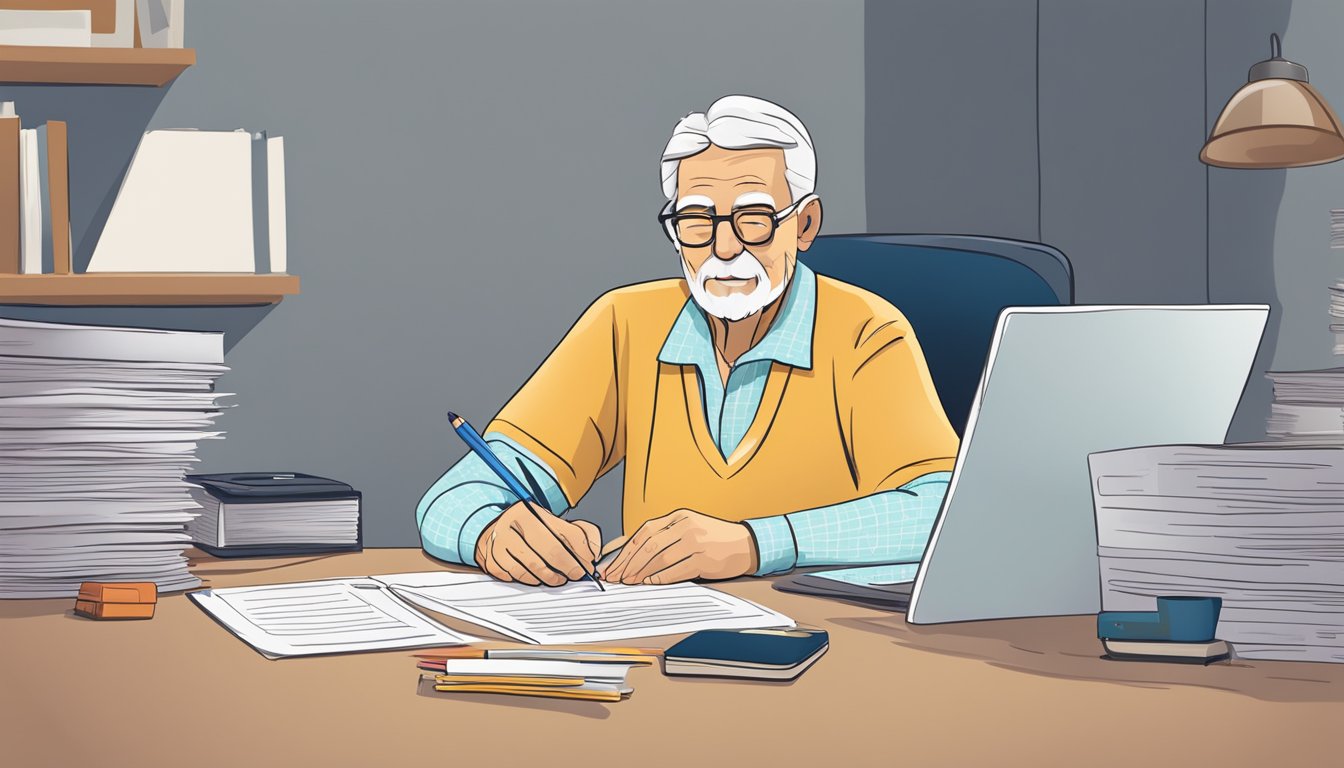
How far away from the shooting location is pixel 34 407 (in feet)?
4.64

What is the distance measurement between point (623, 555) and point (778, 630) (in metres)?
0.33

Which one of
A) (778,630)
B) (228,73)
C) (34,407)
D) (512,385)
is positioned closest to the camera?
(778,630)

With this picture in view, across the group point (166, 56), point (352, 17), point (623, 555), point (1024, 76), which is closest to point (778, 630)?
point (623, 555)

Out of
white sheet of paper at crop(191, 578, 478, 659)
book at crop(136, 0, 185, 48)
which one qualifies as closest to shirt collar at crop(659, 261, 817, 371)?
white sheet of paper at crop(191, 578, 478, 659)

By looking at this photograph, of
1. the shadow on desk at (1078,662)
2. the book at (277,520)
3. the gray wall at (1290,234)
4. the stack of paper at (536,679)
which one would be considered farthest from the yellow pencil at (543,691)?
the gray wall at (1290,234)

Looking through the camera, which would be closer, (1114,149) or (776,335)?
(776,335)

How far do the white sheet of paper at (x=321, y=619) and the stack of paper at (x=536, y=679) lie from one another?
163 millimetres

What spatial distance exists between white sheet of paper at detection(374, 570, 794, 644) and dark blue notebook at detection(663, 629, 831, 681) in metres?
0.12

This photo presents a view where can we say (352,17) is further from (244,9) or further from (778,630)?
(778,630)

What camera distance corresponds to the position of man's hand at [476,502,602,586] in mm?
1422

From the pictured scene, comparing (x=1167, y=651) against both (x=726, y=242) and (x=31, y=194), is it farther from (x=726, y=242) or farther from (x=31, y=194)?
(x=31, y=194)

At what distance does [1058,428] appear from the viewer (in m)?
1.14

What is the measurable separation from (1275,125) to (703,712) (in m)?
2.35

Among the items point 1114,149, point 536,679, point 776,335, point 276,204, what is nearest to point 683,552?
point 536,679
